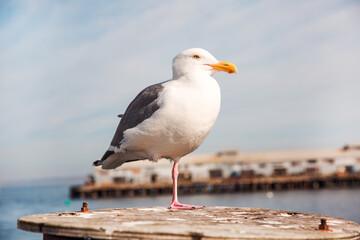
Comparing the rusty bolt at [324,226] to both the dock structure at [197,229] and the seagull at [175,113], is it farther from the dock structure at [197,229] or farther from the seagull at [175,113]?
the seagull at [175,113]

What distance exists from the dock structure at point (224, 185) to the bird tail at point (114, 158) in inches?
1940

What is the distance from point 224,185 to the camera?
5634cm

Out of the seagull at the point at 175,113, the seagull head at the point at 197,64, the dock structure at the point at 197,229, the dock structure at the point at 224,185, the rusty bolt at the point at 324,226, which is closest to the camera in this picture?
the dock structure at the point at 197,229

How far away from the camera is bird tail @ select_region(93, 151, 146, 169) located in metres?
4.64

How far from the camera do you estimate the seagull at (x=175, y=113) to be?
4.08m

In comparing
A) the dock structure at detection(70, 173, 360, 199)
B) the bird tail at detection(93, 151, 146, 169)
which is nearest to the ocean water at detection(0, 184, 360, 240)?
the dock structure at detection(70, 173, 360, 199)

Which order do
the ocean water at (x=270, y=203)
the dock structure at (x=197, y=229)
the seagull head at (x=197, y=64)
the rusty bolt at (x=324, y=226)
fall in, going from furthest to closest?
1. the ocean water at (x=270, y=203)
2. the seagull head at (x=197, y=64)
3. the rusty bolt at (x=324, y=226)
4. the dock structure at (x=197, y=229)

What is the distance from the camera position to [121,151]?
→ 4.51 metres

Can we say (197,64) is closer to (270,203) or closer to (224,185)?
(270,203)

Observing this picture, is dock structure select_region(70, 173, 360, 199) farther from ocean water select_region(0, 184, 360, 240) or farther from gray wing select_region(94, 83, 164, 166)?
Result: gray wing select_region(94, 83, 164, 166)

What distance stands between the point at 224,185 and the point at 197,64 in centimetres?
5310

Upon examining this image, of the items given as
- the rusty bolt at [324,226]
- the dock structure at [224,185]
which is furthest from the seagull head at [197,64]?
the dock structure at [224,185]

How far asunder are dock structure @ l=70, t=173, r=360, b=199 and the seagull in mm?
49684

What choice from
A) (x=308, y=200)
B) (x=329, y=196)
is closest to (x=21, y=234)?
(x=308, y=200)
